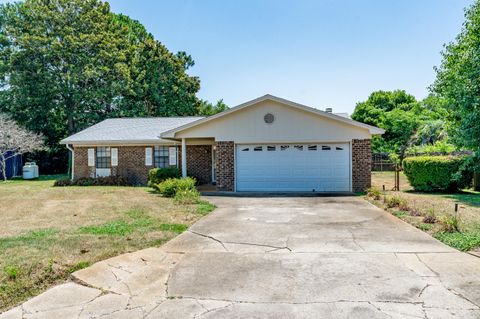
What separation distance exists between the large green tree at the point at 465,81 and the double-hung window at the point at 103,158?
1696 cm

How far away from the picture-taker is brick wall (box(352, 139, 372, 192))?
1520cm

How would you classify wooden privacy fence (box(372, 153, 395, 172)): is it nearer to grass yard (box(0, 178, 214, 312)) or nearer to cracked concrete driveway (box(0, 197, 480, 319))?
grass yard (box(0, 178, 214, 312))

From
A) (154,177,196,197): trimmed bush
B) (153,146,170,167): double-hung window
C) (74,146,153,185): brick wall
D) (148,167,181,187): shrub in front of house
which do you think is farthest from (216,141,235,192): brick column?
(74,146,153,185): brick wall

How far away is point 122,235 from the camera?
721 centimetres

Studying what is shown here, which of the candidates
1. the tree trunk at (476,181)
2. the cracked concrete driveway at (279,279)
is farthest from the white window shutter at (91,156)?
the tree trunk at (476,181)

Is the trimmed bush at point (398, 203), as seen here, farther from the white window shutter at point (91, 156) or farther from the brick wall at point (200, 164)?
the white window shutter at point (91, 156)

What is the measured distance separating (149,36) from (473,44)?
31.9 meters

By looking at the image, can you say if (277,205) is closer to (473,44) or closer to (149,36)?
(473,44)

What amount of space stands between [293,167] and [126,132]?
10460mm

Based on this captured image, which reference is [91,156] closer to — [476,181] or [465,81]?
[465,81]

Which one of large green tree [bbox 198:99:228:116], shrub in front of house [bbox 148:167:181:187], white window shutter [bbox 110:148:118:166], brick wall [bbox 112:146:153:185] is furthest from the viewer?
large green tree [bbox 198:99:228:116]

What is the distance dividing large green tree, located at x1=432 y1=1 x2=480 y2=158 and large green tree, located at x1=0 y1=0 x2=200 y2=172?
24.5 meters

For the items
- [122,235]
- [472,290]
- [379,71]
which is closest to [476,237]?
[472,290]

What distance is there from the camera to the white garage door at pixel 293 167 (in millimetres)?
15492
